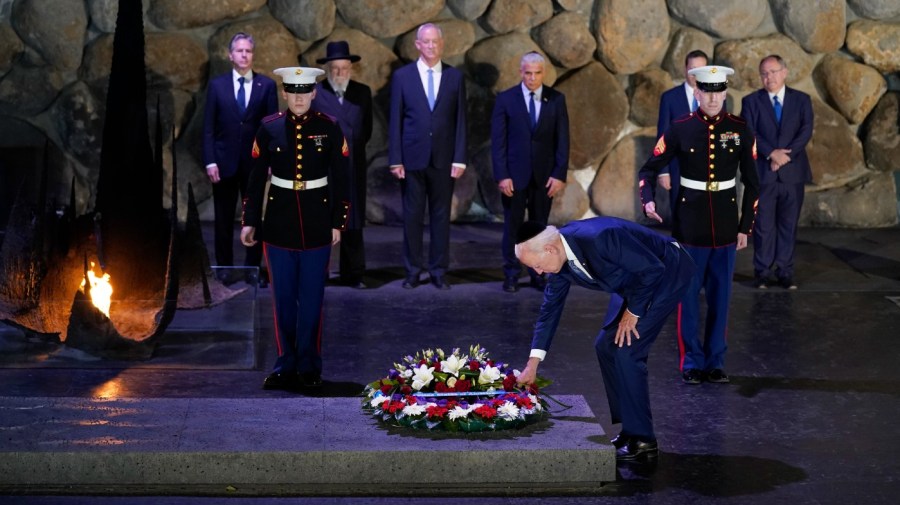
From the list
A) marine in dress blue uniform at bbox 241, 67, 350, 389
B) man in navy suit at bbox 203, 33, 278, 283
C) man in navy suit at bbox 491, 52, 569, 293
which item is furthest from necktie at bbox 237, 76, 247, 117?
marine in dress blue uniform at bbox 241, 67, 350, 389

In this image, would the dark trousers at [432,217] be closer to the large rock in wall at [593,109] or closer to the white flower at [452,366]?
the large rock in wall at [593,109]

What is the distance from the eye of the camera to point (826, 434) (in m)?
5.86

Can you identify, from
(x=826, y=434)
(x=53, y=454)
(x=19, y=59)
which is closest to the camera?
(x=53, y=454)

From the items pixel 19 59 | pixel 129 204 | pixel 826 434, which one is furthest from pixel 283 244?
pixel 19 59

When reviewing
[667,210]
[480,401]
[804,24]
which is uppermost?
[804,24]

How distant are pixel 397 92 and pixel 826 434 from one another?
160 inches

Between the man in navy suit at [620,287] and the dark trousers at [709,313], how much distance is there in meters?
1.16

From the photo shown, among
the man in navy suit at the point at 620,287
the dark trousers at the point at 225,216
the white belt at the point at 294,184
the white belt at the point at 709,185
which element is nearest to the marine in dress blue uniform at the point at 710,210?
the white belt at the point at 709,185

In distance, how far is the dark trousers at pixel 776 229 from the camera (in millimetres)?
9055

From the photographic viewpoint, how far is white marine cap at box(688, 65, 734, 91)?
6609mm

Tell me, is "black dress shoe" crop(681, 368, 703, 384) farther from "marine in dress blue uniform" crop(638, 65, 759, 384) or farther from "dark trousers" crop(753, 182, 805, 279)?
"dark trousers" crop(753, 182, 805, 279)

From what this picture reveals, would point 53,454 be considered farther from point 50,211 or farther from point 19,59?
point 19,59

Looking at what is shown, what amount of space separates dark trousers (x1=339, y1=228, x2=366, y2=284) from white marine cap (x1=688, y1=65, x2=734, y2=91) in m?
2.94

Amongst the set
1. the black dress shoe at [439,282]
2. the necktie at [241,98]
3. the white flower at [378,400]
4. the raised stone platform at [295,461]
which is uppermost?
the necktie at [241,98]
